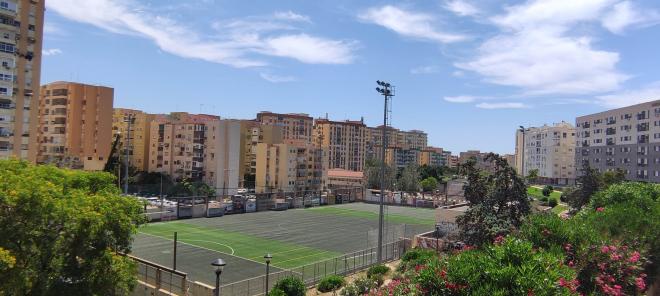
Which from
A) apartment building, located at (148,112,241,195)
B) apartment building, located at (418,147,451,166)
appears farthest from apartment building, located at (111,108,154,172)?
apartment building, located at (418,147,451,166)

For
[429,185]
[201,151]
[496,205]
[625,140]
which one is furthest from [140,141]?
[496,205]

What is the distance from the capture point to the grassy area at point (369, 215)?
56.5 m

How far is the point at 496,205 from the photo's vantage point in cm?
1927

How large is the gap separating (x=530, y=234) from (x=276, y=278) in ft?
51.1

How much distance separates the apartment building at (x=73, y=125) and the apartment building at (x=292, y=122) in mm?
57159

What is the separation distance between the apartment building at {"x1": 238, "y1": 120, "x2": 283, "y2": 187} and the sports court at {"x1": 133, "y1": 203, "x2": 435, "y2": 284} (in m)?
33.1

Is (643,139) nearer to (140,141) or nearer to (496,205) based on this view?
(496,205)

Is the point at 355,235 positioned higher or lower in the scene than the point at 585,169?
lower

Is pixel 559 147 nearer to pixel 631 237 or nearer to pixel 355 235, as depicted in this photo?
pixel 355 235

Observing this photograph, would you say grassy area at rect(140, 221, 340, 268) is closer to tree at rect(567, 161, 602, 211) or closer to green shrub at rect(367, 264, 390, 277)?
green shrub at rect(367, 264, 390, 277)

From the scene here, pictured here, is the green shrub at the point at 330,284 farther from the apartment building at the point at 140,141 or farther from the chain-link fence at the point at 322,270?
the apartment building at the point at 140,141

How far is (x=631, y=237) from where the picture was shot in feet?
43.0

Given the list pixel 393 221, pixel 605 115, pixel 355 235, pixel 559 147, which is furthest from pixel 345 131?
pixel 355 235

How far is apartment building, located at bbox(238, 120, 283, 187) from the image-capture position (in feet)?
310
